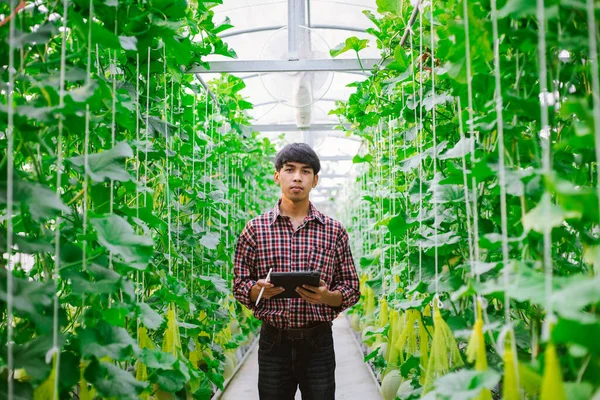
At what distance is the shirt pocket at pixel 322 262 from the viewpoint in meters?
2.24

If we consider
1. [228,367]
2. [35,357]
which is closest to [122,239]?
[35,357]

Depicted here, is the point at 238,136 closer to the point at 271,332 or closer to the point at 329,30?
the point at 329,30

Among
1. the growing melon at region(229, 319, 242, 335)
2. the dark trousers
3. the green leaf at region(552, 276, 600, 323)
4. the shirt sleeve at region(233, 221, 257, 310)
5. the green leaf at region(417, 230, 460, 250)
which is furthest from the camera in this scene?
the growing melon at region(229, 319, 242, 335)

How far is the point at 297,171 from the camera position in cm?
229

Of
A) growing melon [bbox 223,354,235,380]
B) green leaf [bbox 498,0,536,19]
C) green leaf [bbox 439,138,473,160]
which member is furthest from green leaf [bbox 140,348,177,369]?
growing melon [bbox 223,354,235,380]

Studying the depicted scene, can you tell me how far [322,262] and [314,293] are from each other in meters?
0.20

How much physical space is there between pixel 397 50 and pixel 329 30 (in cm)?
286

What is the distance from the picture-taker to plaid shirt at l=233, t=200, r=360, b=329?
86.4 inches

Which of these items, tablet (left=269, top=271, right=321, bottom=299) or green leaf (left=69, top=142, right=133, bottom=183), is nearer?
green leaf (left=69, top=142, right=133, bottom=183)

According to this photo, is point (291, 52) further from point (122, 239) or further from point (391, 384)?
point (122, 239)

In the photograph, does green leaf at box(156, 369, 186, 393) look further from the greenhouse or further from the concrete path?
the concrete path

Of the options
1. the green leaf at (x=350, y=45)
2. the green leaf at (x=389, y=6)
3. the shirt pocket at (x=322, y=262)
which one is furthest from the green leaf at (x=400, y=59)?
the shirt pocket at (x=322, y=262)

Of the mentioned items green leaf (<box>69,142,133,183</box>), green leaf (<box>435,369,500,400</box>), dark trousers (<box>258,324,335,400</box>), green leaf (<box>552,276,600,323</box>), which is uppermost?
green leaf (<box>69,142,133,183</box>)

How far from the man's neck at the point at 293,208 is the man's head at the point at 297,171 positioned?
0.03 metres
